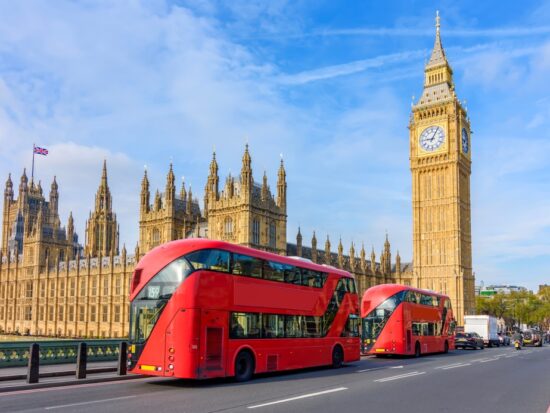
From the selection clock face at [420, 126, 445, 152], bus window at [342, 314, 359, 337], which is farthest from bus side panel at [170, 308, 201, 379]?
clock face at [420, 126, 445, 152]

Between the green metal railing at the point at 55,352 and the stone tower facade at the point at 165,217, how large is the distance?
145ft

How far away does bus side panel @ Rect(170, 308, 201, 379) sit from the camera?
666 inches

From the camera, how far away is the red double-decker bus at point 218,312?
17.2 metres

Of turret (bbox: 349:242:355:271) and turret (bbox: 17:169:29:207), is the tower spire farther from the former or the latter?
turret (bbox: 17:169:29:207)

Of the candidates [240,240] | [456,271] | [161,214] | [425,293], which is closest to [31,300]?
[161,214]

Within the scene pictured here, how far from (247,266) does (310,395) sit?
5285 mm

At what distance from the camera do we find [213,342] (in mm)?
17891

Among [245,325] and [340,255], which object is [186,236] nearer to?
[340,255]

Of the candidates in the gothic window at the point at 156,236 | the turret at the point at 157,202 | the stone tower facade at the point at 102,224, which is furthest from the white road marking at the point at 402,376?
the stone tower facade at the point at 102,224

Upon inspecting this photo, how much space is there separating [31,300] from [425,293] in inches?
2852

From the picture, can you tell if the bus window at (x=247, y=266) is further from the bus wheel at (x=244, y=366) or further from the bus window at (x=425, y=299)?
the bus window at (x=425, y=299)

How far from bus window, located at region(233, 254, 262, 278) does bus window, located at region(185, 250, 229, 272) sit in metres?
0.47

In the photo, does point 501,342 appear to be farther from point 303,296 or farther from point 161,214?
point 303,296

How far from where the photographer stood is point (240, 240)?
5991cm
